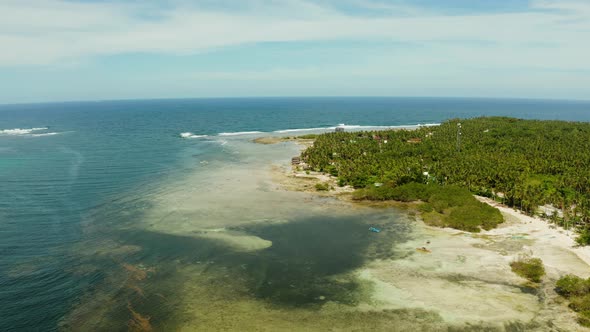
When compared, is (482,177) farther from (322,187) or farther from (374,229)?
(374,229)

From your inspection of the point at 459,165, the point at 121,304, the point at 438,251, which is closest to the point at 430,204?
the point at 438,251

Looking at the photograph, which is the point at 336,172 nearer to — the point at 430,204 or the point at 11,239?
the point at 430,204

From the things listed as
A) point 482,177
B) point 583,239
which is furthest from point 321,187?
point 583,239

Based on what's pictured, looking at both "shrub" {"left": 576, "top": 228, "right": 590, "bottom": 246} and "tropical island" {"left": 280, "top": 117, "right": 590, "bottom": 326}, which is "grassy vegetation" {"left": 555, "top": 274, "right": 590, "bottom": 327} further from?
"shrub" {"left": 576, "top": 228, "right": 590, "bottom": 246}

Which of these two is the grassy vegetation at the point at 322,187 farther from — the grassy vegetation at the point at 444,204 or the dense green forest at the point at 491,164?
the grassy vegetation at the point at 444,204

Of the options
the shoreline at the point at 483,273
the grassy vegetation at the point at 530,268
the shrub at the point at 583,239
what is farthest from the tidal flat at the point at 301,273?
the shrub at the point at 583,239

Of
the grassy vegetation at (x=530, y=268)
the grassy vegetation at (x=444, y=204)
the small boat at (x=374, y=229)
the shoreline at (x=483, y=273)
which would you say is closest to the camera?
the shoreline at (x=483, y=273)

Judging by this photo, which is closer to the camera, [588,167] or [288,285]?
[288,285]

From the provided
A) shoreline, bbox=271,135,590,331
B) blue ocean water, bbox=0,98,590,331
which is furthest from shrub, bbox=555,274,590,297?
blue ocean water, bbox=0,98,590,331
